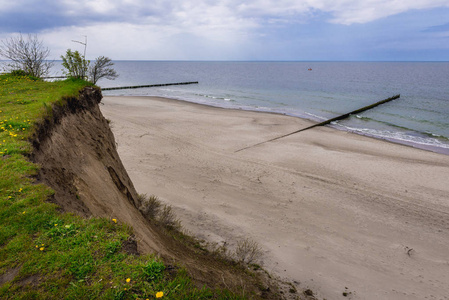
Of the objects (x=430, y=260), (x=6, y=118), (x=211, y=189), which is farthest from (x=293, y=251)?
(x=6, y=118)

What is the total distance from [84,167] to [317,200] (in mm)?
10493

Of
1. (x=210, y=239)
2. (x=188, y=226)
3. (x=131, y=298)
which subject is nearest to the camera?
(x=131, y=298)

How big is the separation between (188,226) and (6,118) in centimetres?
724

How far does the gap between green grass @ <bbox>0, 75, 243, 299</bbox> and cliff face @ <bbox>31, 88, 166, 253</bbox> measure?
1.63 feet

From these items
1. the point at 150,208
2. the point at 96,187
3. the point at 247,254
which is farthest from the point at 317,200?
the point at 96,187

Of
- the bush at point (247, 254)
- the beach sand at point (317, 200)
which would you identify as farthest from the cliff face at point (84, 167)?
the beach sand at point (317, 200)

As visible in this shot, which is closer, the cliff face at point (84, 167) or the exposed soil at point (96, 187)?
the exposed soil at point (96, 187)

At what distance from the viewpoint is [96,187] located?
24.1ft

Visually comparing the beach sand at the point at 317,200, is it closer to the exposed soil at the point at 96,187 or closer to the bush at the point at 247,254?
the bush at the point at 247,254

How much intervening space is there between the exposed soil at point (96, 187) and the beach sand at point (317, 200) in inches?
91.2

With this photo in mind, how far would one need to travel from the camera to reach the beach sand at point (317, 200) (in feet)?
27.6

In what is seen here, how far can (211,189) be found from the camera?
541 inches

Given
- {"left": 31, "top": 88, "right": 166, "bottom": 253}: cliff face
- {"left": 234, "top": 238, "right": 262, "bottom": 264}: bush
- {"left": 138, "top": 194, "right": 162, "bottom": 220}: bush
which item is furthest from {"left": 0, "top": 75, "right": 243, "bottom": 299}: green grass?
{"left": 138, "top": 194, "right": 162, "bottom": 220}: bush

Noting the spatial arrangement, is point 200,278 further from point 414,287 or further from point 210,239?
point 414,287
